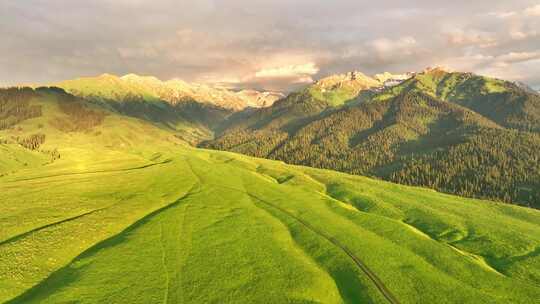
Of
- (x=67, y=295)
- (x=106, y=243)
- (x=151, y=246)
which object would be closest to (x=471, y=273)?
(x=151, y=246)

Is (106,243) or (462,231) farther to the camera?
(462,231)

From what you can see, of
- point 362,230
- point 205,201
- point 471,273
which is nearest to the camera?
point 471,273

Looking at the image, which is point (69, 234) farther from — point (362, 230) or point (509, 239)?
point (509, 239)

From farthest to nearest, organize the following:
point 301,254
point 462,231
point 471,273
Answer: point 462,231 → point 301,254 → point 471,273

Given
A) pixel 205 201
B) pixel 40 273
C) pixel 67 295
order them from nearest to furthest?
pixel 67 295 < pixel 40 273 < pixel 205 201

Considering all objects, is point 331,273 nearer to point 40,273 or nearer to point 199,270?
point 199,270

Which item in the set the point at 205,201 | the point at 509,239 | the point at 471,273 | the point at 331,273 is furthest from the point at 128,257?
the point at 509,239
